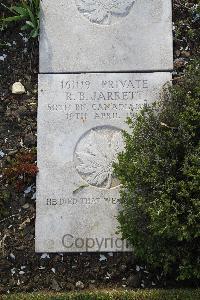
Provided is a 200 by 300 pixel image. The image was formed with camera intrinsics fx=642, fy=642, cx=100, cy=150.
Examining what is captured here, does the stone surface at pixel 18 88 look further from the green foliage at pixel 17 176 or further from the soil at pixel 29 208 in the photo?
→ the green foliage at pixel 17 176

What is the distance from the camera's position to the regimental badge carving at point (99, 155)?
518 centimetres

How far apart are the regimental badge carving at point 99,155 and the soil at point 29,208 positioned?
1.41ft

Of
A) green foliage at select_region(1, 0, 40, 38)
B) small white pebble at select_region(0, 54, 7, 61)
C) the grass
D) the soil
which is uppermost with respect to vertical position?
green foliage at select_region(1, 0, 40, 38)

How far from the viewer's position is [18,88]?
551 centimetres

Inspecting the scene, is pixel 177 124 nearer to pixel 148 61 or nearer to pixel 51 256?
pixel 148 61

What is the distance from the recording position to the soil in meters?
5.06

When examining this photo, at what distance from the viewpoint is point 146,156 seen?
4562 mm

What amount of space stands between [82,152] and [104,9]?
130cm

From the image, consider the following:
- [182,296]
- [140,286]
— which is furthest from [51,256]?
[182,296]

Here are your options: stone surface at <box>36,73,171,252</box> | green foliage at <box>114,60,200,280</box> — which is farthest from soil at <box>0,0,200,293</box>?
green foliage at <box>114,60,200,280</box>

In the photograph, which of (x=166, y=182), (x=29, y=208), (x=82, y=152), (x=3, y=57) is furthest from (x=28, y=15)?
(x=166, y=182)

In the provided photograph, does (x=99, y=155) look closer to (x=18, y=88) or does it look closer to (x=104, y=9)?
(x=18, y=88)

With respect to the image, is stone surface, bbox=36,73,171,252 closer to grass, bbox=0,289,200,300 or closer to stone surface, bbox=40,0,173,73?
stone surface, bbox=40,0,173,73

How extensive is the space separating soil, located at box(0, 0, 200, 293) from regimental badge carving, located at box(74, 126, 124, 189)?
1.41ft
